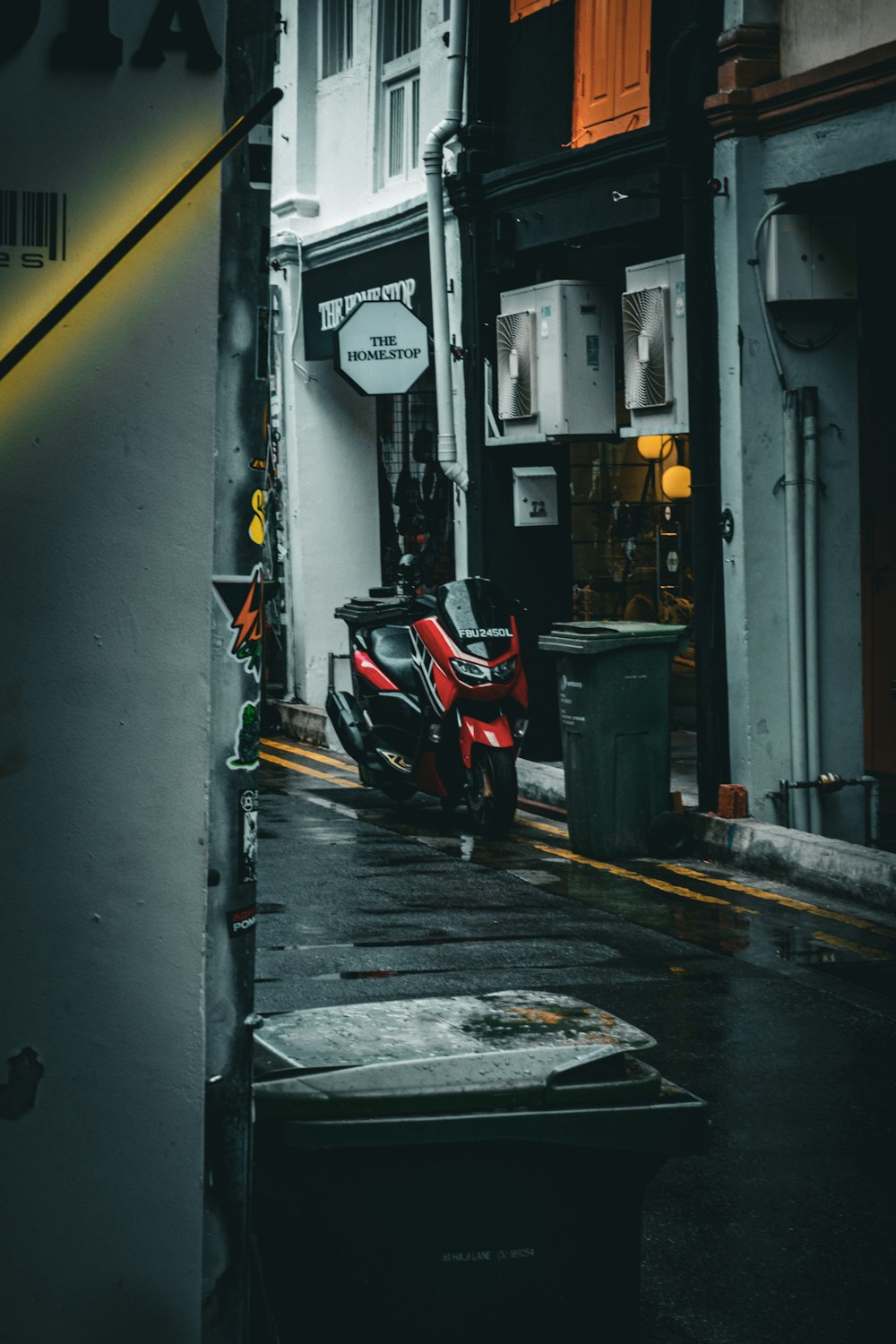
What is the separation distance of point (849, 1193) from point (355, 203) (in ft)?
42.4

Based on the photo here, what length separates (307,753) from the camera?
51.7 ft

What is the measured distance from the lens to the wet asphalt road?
461cm

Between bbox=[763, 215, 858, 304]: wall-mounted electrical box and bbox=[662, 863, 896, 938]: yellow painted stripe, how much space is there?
3.19 m

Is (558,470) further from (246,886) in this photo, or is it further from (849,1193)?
(246,886)

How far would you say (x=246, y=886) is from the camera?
322 cm

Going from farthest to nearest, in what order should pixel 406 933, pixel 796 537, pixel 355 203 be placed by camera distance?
pixel 355 203 < pixel 796 537 < pixel 406 933

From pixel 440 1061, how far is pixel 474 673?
25.2 ft

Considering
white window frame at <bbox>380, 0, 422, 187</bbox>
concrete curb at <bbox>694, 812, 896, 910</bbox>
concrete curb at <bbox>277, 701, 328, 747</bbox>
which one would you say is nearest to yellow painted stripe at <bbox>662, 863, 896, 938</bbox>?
concrete curb at <bbox>694, 812, 896, 910</bbox>

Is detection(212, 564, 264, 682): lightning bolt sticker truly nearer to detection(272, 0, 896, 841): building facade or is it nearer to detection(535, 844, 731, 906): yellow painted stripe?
detection(535, 844, 731, 906): yellow painted stripe

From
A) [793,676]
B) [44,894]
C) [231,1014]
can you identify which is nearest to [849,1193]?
[231,1014]

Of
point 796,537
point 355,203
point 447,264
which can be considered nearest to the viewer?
point 796,537

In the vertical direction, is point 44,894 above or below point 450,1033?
above

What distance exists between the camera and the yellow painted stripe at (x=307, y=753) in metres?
14.8

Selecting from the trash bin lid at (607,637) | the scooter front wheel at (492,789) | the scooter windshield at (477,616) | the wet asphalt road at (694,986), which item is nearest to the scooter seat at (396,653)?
the scooter windshield at (477,616)
